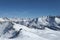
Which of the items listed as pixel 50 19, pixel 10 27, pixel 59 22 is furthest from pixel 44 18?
pixel 10 27

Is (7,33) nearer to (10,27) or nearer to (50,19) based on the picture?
(10,27)

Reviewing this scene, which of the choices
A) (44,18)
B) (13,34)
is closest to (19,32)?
(13,34)

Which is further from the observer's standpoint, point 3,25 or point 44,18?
point 44,18

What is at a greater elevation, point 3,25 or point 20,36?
point 3,25

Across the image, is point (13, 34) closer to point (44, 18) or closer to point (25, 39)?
point (25, 39)

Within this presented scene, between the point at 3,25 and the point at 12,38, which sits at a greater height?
the point at 3,25

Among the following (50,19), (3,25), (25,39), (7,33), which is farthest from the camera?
(50,19)

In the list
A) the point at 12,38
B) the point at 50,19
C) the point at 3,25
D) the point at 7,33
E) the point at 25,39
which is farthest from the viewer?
the point at 50,19

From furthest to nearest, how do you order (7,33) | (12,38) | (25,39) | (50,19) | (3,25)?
(50,19), (3,25), (7,33), (12,38), (25,39)

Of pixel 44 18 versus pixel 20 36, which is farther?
pixel 44 18
